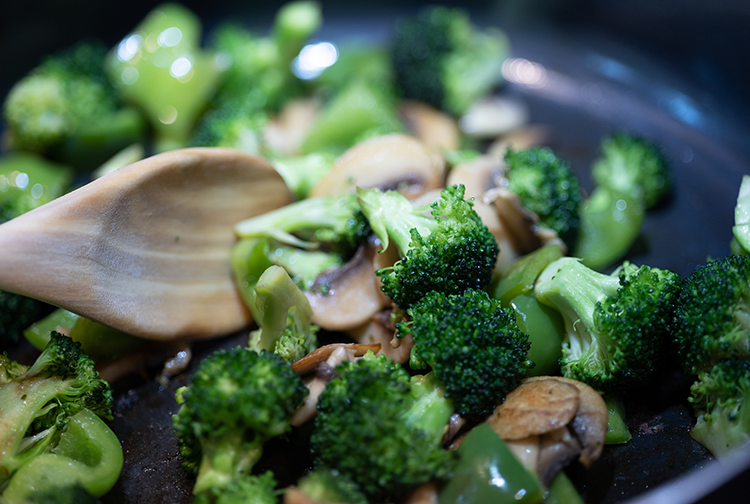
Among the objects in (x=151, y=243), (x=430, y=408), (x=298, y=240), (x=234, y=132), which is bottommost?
(x=430, y=408)

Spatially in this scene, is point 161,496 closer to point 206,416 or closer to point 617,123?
point 206,416

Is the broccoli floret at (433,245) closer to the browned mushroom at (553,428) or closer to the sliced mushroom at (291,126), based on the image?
the browned mushroom at (553,428)

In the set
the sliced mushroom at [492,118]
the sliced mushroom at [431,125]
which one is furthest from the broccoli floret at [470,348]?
the sliced mushroom at [492,118]

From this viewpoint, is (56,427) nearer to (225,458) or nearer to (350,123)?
(225,458)

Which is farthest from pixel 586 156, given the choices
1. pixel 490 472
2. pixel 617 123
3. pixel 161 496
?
pixel 161 496

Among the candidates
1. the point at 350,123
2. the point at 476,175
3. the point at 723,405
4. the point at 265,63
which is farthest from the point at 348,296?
the point at 265,63
